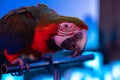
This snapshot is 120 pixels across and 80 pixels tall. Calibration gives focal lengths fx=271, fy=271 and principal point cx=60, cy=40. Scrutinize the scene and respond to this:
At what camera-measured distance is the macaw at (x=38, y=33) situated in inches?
36.7

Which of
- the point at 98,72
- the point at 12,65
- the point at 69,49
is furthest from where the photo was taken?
the point at 98,72

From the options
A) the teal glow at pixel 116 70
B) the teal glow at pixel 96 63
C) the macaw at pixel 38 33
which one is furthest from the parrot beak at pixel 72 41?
the teal glow at pixel 116 70

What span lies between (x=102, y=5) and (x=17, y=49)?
429 millimetres

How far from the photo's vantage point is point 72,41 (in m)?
0.99

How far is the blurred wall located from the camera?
3.80 feet

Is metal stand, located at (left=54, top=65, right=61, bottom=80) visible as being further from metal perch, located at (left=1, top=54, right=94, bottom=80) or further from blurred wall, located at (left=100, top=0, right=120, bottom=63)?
blurred wall, located at (left=100, top=0, right=120, bottom=63)

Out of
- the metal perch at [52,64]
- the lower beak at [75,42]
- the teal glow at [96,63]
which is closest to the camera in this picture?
the metal perch at [52,64]

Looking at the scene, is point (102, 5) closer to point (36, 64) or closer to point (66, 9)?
point (66, 9)

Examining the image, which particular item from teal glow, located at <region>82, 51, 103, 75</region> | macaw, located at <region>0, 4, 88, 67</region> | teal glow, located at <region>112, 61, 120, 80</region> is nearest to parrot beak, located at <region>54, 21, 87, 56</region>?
macaw, located at <region>0, 4, 88, 67</region>

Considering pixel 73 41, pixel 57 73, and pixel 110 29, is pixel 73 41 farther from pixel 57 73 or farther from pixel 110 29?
pixel 110 29

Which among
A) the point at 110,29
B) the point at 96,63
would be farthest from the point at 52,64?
the point at 110,29

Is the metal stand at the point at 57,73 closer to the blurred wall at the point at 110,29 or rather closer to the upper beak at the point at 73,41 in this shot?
the upper beak at the point at 73,41

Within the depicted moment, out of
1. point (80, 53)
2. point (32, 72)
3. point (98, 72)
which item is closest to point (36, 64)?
point (32, 72)

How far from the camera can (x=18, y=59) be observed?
959 mm
